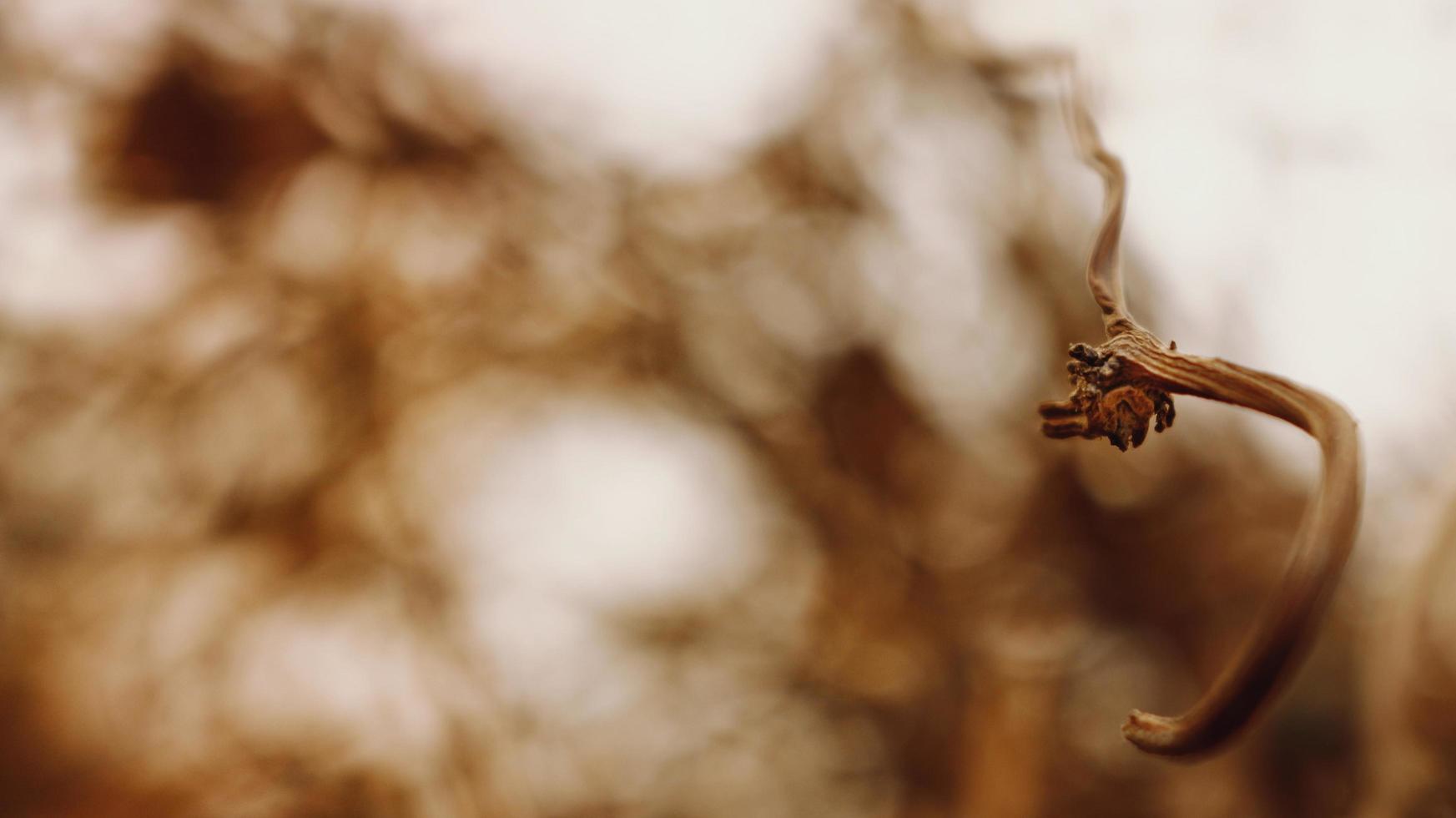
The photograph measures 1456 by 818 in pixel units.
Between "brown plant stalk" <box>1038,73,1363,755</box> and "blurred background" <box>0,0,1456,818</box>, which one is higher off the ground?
"blurred background" <box>0,0,1456,818</box>

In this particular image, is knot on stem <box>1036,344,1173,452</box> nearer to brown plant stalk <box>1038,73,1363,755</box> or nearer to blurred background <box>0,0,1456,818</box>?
brown plant stalk <box>1038,73,1363,755</box>

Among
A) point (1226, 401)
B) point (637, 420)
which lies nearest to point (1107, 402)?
point (1226, 401)

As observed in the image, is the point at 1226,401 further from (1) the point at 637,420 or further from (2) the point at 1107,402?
(1) the point at 637,420

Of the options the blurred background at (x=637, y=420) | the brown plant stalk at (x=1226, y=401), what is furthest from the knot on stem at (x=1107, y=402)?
the blurred background at (x=637, y=420)

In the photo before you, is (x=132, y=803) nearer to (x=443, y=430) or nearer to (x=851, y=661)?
(x=443, y=430)

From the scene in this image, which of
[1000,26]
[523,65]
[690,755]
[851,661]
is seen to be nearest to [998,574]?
[851,661]

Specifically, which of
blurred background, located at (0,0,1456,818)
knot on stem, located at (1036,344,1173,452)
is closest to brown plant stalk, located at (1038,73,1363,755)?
knot on stem, located at (1036,344,1173,452)

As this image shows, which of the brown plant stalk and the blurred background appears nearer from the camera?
the brown plant stalk
